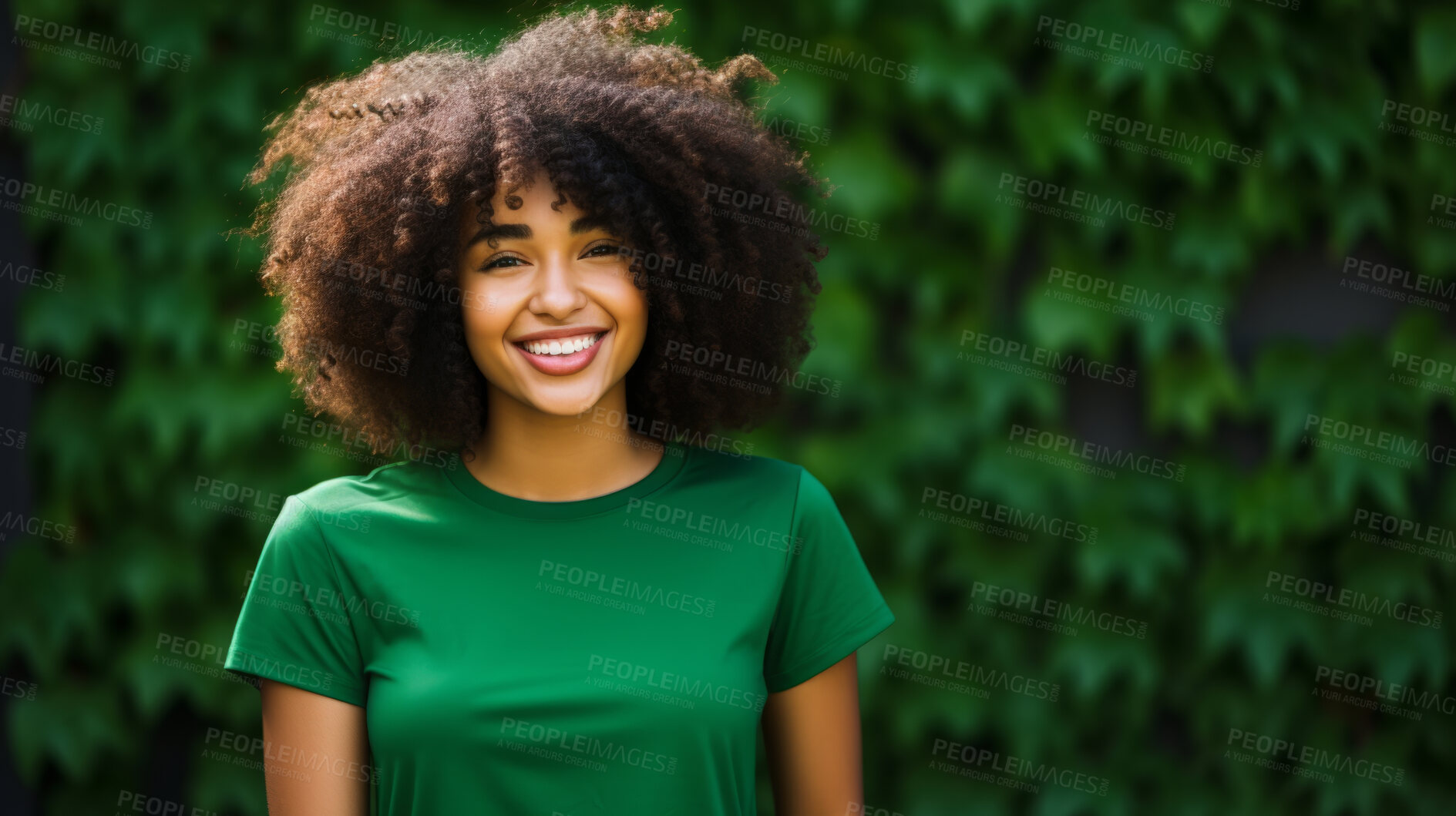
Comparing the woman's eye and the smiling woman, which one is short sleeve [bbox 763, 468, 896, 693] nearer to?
the smiling woman

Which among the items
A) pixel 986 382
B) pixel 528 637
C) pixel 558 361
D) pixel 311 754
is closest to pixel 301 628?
pixel 311 754

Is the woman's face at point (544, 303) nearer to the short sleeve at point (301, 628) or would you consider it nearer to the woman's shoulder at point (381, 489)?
the woman's shoulder at point (381, 489)

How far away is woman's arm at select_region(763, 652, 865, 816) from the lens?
172 centimetres

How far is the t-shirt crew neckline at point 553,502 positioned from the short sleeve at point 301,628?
0.63 ft

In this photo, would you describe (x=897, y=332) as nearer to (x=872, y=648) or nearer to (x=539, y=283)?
(x=872, y=648)

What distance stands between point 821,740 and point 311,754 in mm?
650

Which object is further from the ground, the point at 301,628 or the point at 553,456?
the point at 553,456

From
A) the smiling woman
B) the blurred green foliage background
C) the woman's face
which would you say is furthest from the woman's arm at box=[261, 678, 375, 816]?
the blurred green foliage background

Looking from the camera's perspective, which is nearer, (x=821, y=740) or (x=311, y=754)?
(x=311, y=754)

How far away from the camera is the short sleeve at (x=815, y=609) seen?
169 cm

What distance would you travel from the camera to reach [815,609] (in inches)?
66.8

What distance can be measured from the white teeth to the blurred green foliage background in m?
1.37

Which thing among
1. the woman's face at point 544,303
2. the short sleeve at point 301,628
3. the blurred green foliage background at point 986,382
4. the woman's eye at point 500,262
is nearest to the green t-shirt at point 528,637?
the short sleeve at point 301,628

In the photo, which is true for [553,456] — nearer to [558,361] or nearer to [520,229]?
[558,361]
